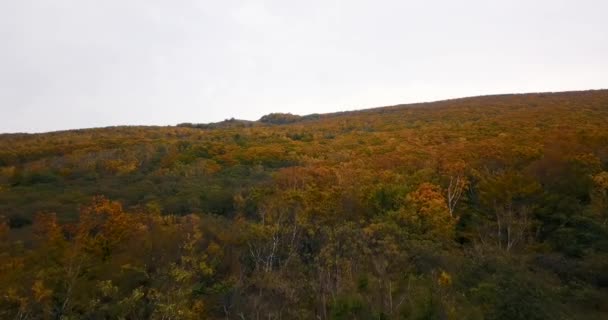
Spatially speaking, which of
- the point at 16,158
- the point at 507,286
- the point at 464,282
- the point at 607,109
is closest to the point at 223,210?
the point at 464,282

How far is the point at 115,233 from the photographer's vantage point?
17719 millimetres

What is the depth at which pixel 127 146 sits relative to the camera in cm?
4684

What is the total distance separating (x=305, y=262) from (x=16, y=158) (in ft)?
123

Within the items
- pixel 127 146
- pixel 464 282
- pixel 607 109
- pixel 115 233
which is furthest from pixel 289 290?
pixel 607 109

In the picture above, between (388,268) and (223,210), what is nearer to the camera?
(388,268)

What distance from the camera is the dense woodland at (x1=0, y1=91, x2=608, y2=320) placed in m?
12.6

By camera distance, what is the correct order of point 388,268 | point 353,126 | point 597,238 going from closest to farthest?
point 388,268
point 597,238
point 353,126

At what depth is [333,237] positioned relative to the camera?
1639 centimetres

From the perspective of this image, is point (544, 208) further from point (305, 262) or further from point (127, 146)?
point (127, 146)

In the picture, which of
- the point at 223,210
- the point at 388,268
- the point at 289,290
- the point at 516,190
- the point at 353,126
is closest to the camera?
the point at 289,290

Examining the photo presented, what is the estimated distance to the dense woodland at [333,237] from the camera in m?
12.6

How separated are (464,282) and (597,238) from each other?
6282mm

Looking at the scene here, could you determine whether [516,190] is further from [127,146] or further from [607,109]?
[127,146]

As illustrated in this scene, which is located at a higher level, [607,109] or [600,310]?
[607,109]
